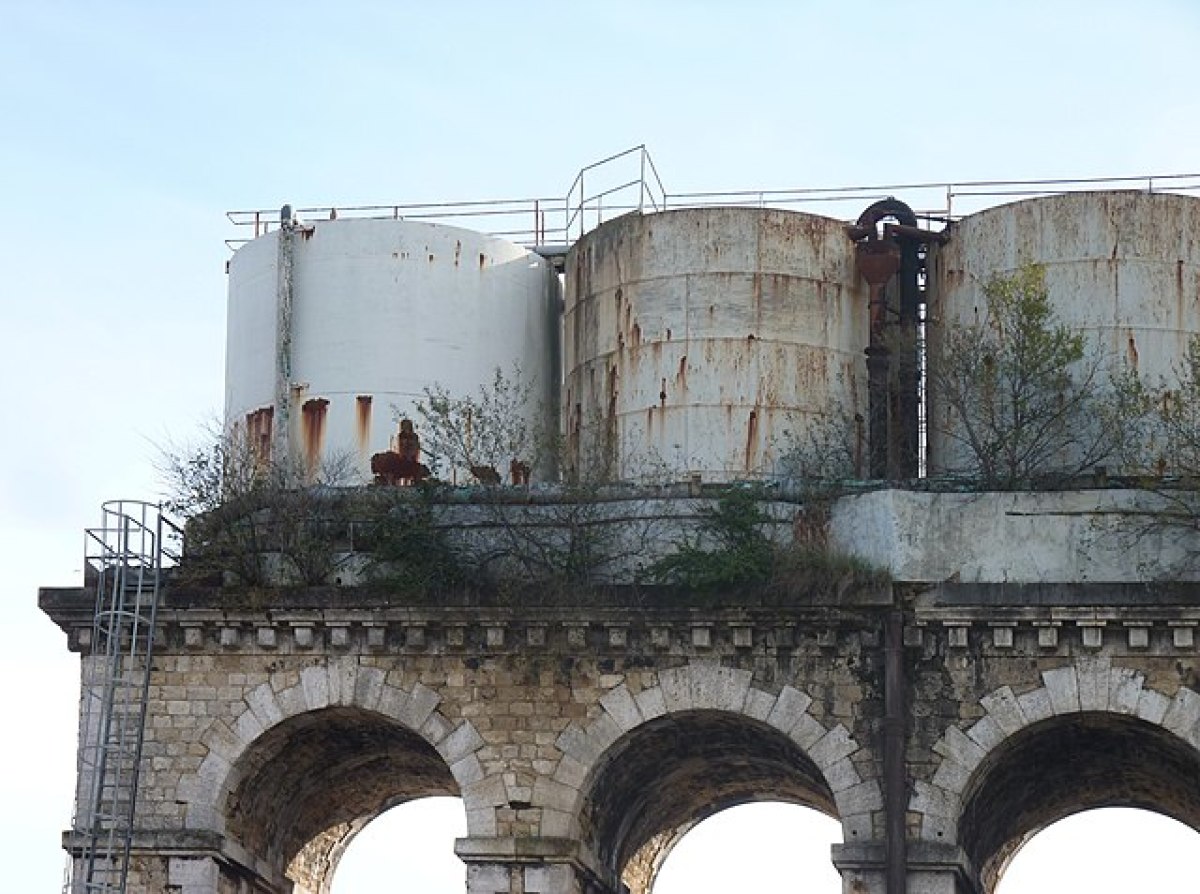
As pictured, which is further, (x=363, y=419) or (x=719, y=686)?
(x=363, y=419)

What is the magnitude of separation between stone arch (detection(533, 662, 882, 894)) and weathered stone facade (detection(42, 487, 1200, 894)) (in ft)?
0.12

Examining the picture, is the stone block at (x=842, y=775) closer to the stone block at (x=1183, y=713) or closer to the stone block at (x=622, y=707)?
the stone block at (x=622, y=707)

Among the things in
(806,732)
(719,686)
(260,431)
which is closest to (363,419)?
(260,431)

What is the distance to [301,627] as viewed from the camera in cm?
4116

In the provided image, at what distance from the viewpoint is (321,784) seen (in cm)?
4375

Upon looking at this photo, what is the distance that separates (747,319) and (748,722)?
627cm

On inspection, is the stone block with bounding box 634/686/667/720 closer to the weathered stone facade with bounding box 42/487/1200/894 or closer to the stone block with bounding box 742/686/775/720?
the weathered stone facade with bounding box 42/487/1200/894

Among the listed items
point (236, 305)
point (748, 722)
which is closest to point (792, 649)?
point (748, 722)

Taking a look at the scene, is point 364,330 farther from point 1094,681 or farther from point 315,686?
point 1094,681

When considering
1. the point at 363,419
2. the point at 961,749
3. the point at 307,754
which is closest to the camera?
the point at 961,749

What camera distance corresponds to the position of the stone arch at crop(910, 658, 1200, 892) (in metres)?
39.4

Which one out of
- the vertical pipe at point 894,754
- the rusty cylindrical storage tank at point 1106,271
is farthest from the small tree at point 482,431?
the vertical pipe at point 894,754

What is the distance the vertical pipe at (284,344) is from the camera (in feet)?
147

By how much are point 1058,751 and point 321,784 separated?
33.2 feet
